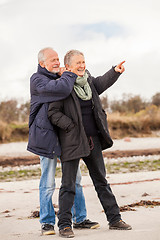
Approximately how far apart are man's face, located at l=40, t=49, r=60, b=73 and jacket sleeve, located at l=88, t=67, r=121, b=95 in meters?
0.41

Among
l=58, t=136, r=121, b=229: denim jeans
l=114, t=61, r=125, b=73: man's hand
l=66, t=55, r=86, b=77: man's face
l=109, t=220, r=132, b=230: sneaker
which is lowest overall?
l=109, t=220, r=132, b=230: sneaker

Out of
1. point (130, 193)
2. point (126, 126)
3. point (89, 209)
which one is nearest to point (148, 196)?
point (130, 193)

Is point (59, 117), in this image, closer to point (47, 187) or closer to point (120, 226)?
point (47, 187)

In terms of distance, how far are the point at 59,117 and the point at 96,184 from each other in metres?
0.79

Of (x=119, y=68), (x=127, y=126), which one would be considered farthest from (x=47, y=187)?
(x=127, y=126)

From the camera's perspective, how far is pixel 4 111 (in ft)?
92.6

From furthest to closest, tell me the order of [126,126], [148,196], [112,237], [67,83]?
[126,126] < [148,196] < [67,83] < [112,237]

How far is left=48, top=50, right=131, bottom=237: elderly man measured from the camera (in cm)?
399

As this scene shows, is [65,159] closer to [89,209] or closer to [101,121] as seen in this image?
[101,121]

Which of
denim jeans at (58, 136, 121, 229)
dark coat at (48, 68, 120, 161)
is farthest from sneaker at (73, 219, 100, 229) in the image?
dark coat at (48, 68, 120, 161)

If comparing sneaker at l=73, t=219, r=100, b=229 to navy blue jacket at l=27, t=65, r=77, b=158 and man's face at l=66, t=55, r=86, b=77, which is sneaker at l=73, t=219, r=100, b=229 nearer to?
navy blue jacket at l=27, t=65, r=77, b=158

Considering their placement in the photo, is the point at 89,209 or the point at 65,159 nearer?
the point at 65,159

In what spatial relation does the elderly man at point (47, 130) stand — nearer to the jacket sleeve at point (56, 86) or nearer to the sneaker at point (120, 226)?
the jacket sleeve at point (56, 86)

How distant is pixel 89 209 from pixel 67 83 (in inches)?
102
